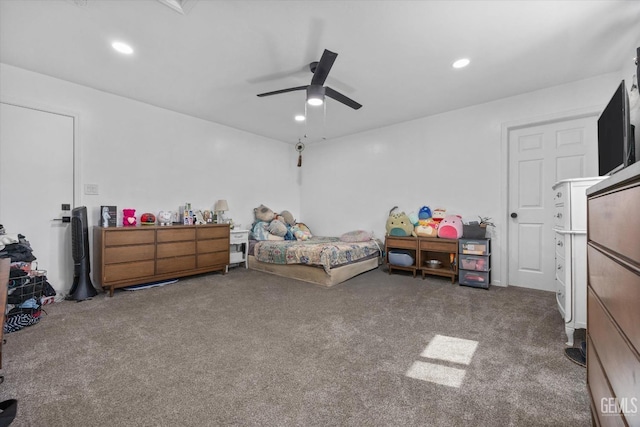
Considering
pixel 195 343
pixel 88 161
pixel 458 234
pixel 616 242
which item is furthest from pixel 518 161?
pixel 88 161

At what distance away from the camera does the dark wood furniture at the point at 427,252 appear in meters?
3.69

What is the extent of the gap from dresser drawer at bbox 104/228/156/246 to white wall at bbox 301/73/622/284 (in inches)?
129

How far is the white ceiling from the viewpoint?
2.04 metres

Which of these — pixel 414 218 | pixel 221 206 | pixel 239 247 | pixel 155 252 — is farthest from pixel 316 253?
pixel 155 252

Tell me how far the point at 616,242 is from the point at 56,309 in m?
4.19

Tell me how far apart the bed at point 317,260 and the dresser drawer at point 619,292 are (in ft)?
9.25

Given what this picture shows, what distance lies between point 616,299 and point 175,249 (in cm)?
412

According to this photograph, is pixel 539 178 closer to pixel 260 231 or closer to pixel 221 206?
pixel 260 231

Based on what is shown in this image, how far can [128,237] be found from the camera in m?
3.27

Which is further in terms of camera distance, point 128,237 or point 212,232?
point 212,232

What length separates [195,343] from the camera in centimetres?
199

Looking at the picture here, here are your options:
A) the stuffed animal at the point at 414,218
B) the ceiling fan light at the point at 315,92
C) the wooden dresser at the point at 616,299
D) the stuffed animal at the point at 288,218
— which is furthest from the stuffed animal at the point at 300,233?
the wooden dresser at the point at 616,299

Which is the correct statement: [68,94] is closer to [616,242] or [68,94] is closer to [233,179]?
[233,179]

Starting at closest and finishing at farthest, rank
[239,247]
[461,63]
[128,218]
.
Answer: [461,63] → [128,218] → [239,247]
